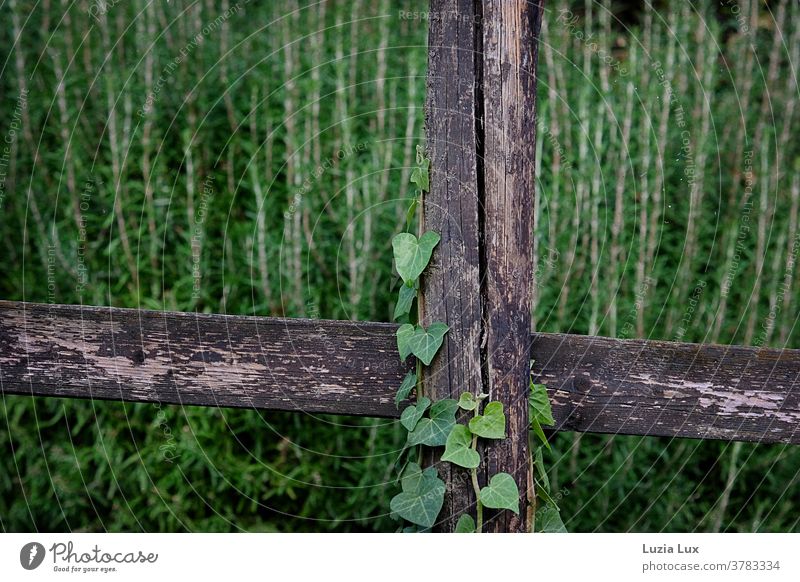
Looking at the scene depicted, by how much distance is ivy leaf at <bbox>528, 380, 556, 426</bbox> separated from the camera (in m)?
1.40

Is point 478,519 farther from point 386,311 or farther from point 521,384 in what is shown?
point 386,311

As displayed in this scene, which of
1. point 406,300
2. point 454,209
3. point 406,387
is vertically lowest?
point 406,387

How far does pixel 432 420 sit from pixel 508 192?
454 millimetres

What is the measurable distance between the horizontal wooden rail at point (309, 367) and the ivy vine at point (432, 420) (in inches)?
2.1

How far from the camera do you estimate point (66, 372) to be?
1.44m

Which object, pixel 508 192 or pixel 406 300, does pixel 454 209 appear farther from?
pixel 406 300

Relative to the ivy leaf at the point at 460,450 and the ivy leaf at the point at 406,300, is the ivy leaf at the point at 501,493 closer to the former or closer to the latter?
the ivy leaf at the point at 460,450

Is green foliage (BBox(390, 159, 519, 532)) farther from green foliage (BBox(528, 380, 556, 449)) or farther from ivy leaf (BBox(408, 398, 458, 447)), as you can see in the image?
green foliage (BBox(528, 380, 556, 449))

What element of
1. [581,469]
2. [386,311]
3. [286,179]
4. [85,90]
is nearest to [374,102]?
[286,179]

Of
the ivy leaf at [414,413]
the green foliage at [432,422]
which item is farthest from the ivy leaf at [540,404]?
the ivy leaf at [414,413]

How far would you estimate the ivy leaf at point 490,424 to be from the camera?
1.33 metres

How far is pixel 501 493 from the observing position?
4.37 ft

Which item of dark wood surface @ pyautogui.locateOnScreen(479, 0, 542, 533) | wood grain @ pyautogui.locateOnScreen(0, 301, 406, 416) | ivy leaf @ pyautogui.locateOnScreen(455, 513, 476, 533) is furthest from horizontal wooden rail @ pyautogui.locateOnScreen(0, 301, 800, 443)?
ivy leaf @ pyautogui.locateOnScreen(455, 513, 476, 533)

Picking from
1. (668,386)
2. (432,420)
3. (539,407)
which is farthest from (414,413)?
(668,386)
